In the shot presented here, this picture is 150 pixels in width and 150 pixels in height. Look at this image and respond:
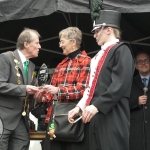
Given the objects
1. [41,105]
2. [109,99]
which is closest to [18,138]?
[41,105]

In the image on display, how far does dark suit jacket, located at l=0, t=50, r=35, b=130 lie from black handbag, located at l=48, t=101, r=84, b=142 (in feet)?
1.31

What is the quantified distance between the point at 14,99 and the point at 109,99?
1.21 meters

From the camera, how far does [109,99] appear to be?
2.96 m

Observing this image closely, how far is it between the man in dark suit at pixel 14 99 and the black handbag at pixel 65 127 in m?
0.36

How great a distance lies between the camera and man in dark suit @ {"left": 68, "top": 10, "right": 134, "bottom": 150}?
2.98 meters

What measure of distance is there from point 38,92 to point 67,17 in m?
2.58

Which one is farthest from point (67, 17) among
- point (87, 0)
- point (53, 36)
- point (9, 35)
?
point (87, 0)

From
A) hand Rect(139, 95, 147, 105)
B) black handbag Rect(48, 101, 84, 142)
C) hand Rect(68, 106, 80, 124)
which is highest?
hand Rect(139, 95, 147, 105)

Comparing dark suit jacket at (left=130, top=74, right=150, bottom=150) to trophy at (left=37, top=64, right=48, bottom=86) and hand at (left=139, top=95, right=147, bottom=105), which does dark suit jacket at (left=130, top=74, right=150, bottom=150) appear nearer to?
hand at (left=139, top=95, right=147, bottom=105)

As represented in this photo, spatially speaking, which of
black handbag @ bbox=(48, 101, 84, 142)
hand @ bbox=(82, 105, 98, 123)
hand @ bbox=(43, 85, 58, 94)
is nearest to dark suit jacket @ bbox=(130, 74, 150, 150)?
black handbag @ bbox=(48, 101, 84, 142)

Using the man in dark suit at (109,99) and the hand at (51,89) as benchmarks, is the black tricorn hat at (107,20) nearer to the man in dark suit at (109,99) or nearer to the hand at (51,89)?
the man in dark suit at (109,99)

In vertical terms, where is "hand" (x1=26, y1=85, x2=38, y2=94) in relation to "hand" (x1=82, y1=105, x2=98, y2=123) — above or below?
above

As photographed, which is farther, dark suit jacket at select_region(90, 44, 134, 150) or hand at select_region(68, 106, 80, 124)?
hand at select_region(68, 106, 80, 124)

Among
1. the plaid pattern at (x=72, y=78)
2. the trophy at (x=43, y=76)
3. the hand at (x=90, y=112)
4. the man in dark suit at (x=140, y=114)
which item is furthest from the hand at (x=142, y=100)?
the hand at (x=90, y=112)
